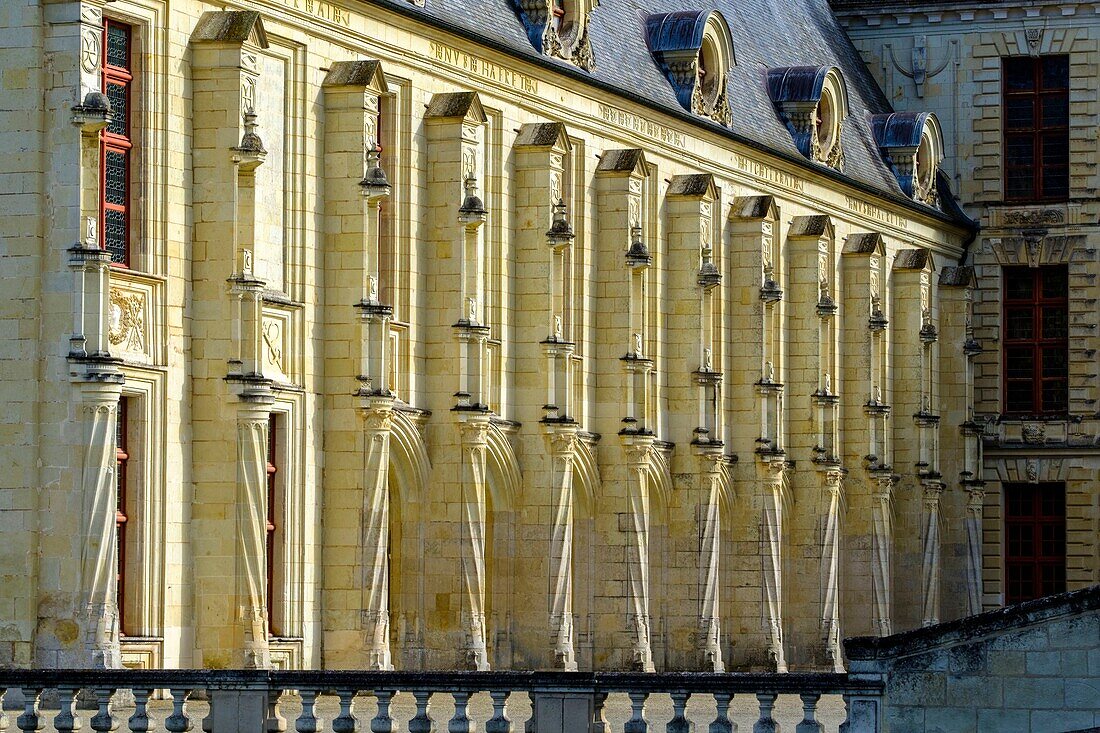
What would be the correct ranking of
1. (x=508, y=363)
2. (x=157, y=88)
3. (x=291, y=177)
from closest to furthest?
(x=157, y=88) → (x=291, y=177) → (x=508, y=363)

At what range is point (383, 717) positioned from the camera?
79.3ft

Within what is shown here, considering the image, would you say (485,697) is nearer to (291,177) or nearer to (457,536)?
(457,536)

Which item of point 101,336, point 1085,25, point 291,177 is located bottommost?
point 101,336

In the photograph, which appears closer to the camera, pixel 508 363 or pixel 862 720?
pixel 862 720

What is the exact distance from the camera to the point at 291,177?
36.1 metres

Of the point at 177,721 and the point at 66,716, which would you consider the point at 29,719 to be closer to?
the point at 66,716

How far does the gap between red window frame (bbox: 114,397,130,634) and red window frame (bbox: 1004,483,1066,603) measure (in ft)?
120

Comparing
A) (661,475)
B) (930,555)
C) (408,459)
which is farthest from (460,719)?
(930,555)

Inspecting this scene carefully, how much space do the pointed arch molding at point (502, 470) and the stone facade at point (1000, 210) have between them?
23.3 metres

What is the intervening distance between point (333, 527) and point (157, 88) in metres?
6.86

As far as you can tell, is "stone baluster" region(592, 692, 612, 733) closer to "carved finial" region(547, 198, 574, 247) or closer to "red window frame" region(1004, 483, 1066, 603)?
"carved finial" region(547, 198, 574, 247)

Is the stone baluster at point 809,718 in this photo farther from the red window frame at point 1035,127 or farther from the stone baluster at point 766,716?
the red window frame at point 1035,127

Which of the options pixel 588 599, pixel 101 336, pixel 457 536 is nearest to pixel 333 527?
Answer: pixel 457 536

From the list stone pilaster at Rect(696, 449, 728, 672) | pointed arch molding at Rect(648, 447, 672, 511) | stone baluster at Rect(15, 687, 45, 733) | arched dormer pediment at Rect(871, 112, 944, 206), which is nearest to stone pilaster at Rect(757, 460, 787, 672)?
stone pilaster at Rect(696, 449, 728, 672)
